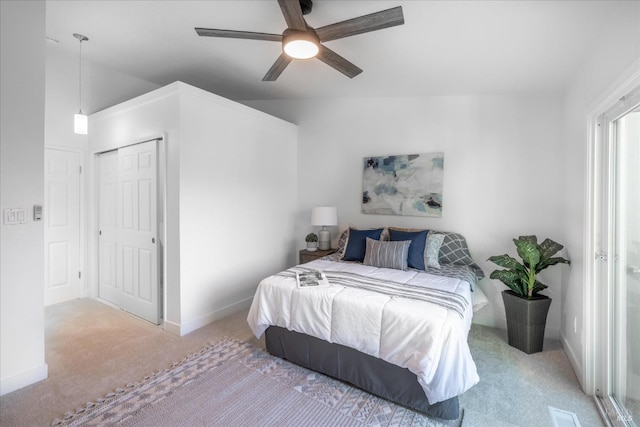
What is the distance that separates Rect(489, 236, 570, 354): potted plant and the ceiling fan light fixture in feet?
7.85

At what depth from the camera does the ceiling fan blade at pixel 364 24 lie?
1661mm

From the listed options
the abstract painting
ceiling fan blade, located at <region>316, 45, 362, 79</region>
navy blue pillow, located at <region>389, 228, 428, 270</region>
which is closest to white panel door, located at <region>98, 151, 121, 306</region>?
ceiling fan blade, located at <region>316, 45, 362, 79</region>

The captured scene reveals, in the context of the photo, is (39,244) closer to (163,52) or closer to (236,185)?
(236,185)

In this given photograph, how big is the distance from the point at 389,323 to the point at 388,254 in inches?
46.0

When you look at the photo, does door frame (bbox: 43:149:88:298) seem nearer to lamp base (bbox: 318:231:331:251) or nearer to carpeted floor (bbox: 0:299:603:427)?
carpeted floor (bbox: 0:299:603:427)

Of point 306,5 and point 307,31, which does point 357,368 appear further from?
point 306,5

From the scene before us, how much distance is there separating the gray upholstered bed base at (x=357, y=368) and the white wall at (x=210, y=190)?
1.11 metres

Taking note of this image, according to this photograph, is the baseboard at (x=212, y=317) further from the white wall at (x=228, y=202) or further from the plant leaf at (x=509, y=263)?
the plant leaf at (x=509, y=263)

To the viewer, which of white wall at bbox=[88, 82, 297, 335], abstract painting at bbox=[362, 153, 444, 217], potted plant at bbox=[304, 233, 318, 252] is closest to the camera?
white wall at bbox=[88, 82, 297, 335]

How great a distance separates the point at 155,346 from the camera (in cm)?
265

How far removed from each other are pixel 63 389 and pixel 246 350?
1.27 m

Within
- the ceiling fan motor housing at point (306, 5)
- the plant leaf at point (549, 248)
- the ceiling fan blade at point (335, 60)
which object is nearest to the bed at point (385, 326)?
the plant leaf at point (549, 248)

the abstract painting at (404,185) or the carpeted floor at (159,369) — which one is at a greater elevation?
the abstract painting at (404,185)

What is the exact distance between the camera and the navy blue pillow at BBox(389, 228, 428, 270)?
2953mm
